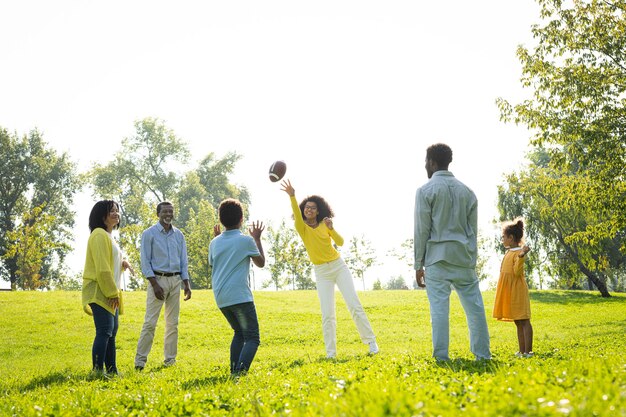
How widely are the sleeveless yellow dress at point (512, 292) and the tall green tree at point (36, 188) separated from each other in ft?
173

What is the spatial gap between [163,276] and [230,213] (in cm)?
333

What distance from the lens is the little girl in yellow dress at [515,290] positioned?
31.2 ft

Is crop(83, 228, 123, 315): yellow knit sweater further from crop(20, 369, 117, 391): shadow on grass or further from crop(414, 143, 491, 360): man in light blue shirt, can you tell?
crop(414, 143, 491, 360): man in light blue shirt

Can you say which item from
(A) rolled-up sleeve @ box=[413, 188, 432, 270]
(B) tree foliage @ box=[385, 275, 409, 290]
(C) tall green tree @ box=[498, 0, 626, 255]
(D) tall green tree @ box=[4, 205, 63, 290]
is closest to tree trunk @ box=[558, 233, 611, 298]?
(C) tall green tree @ box=[498, 0, 626, 255]

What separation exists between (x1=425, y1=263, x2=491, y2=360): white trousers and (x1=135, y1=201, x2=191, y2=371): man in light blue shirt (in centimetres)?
499

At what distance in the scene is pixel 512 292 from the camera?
9766mm

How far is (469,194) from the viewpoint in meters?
7.93

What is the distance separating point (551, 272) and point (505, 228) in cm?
3159

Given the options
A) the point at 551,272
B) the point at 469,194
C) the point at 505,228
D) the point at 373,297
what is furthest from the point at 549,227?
the point at 469,194

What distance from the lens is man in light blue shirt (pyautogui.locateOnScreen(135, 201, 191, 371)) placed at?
34.2ft

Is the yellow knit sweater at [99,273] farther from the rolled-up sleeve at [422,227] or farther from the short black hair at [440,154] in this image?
the short black hair at [440,154]

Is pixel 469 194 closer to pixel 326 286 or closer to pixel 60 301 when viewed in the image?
pixel 326 286

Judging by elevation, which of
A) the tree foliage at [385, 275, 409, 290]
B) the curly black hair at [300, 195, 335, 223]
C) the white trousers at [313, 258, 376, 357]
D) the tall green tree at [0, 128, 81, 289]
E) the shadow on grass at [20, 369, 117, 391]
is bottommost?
the tree foliage at [385, 275, 409, 290]

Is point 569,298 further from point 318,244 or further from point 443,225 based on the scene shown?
point 443,225
